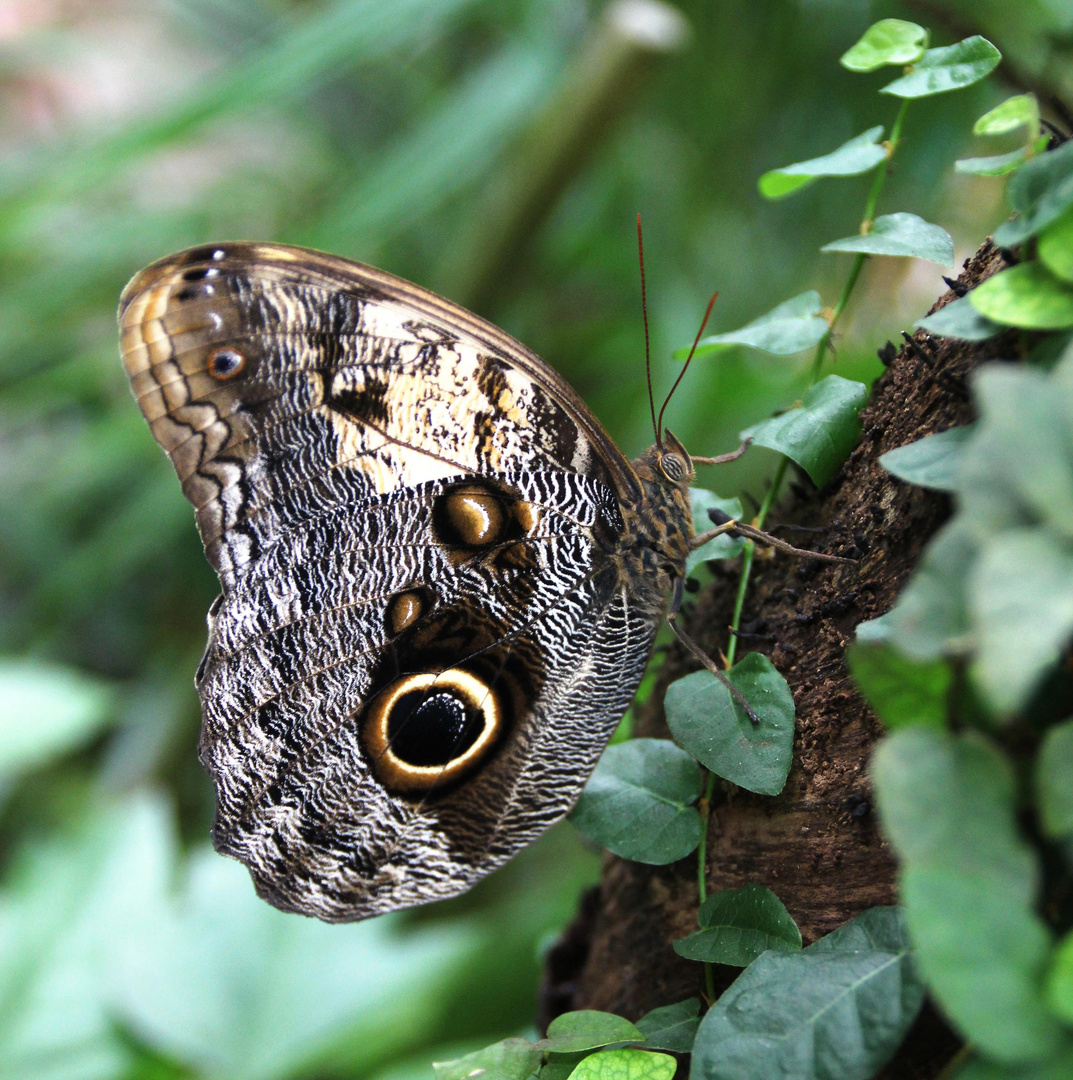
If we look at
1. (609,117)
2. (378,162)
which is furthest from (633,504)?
(378,162)

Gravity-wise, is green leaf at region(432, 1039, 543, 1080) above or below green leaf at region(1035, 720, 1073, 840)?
below

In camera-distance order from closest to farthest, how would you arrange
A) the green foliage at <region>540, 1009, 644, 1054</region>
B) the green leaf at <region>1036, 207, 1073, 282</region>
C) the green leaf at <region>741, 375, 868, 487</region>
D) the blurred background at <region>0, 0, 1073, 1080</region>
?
the green leaf at <region>1036, 207, 1073, 282</region> → the green foliage at <region>540, 1009, 644, 1054</region> → the green leaf at <region>741, 375, 868, 487</region> → the blurred background at <region>0, 0, 1073, 1080</region>

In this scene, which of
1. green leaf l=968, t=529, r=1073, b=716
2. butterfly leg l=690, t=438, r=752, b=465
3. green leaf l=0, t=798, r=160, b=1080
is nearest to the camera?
green leaf l=968, t=529, r=1073, b=716

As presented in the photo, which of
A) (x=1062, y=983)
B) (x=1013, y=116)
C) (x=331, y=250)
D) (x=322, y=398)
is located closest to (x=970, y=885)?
(x=1062, y=983)

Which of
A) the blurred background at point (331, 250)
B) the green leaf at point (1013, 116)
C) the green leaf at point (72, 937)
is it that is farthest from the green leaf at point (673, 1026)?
the green leaf at point (72, 937)

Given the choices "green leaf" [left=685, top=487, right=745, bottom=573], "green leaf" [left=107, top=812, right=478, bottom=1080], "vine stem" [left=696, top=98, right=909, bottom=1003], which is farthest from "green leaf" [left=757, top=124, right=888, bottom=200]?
"green leaf" [left=107, top=812, right=478, bottom=1080]

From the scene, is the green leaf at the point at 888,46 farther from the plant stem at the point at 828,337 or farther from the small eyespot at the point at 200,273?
the small eyespot at the point at 200,273

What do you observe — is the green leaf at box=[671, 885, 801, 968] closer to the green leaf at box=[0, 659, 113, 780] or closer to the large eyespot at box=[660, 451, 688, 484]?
the large eyespot at box=[660, 451, 688, 484]
